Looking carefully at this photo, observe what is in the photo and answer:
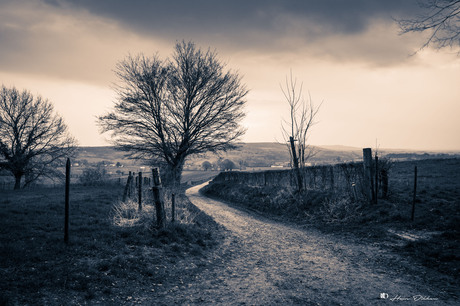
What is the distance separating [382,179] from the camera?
38.9ft

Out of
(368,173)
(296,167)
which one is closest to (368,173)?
(368,173)

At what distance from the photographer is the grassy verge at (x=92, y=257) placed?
419cm

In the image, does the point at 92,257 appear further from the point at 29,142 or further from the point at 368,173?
the point at 29,142

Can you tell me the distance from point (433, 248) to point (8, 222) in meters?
11.9

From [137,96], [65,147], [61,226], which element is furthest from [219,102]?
[65,147]

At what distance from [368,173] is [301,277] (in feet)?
25.8

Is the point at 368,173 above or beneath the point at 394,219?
above

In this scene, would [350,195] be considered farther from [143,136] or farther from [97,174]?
[97,174]

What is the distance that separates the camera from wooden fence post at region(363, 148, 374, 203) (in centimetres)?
1139

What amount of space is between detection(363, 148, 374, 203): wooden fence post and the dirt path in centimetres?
377

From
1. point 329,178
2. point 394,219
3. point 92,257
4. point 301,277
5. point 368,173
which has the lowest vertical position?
point 301,277

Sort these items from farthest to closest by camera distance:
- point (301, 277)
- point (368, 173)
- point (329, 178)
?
point (329, 178) → point (368, 173) → point (301, 277)

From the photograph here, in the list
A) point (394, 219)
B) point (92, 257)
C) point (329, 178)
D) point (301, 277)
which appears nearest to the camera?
point (92, 257)

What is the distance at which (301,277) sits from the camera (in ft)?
18.5
